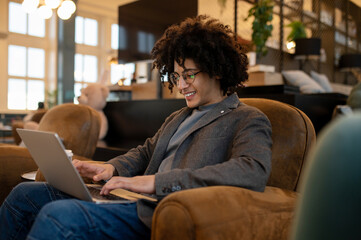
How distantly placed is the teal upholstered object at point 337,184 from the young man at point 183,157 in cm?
60

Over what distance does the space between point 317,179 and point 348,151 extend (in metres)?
0.05

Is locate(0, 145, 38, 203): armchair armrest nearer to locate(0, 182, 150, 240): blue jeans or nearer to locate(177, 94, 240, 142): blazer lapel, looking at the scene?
locate(0, 182, 150, 240): blue jeans

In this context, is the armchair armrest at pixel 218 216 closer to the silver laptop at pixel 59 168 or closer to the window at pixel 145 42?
the silver laptop at pixel 59 168

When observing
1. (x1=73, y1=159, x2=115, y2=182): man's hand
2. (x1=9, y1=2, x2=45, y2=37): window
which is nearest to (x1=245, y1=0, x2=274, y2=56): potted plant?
(x1=73, y1=159, x2=115, y2=182): man's hand

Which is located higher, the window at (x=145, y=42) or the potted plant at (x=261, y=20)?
the potted plant at (x=261, y=20)

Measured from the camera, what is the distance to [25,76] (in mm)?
10609

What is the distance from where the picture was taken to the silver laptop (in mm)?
1076

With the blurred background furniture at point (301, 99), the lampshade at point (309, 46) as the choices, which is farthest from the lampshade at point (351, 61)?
the blurred background furniture at point (301, 99)

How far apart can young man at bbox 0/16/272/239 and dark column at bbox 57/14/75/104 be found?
7.20m

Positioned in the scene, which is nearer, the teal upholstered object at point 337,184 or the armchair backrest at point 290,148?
the teal upholstered object at point 337,184

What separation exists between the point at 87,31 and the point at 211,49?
1117cm

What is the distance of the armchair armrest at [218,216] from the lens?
0.85 m

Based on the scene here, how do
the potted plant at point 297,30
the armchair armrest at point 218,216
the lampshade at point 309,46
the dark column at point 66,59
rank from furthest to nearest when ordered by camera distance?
the dark column at point 66,59, the potted plant at point 297,30, the lampshade at point 309,46, the armchair armrest at point 218,216

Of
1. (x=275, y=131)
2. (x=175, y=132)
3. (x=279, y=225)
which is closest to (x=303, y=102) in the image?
(x=275, y=131)
